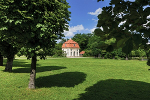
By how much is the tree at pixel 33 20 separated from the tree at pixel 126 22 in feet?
12.0

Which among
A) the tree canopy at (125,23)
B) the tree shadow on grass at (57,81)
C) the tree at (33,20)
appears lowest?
the tree shadow on grass at (57,81)

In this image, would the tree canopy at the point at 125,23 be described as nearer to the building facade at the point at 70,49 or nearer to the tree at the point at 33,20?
the tree at the point at 33,20

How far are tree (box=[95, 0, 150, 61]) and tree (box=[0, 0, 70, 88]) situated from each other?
3662mm

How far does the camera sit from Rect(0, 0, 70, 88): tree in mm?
5219

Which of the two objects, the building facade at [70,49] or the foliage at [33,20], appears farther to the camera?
the building facade at [70,49]

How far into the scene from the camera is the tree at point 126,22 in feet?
5.00

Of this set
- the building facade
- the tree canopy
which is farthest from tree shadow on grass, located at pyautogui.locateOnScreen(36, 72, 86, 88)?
the building facade

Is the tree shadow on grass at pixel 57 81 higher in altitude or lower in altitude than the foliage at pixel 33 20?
lower

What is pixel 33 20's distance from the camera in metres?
5.81

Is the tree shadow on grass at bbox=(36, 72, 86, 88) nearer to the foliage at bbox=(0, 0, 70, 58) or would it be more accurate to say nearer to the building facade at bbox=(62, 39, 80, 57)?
the foliage at bbox=(0, 0, 70, 58)

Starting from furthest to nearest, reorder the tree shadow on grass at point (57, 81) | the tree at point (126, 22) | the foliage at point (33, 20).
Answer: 1. the tree shadow on grass at point (57, 81)
2. the foliage at point (33, 20)
3. the tree at point (126, 22)

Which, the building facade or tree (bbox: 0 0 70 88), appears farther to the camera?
the building facade

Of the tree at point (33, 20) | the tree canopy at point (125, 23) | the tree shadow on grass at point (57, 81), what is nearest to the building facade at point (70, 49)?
the tree shadow on grass at point (57, 81)

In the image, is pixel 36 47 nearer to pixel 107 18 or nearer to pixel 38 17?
pixel 38 17
